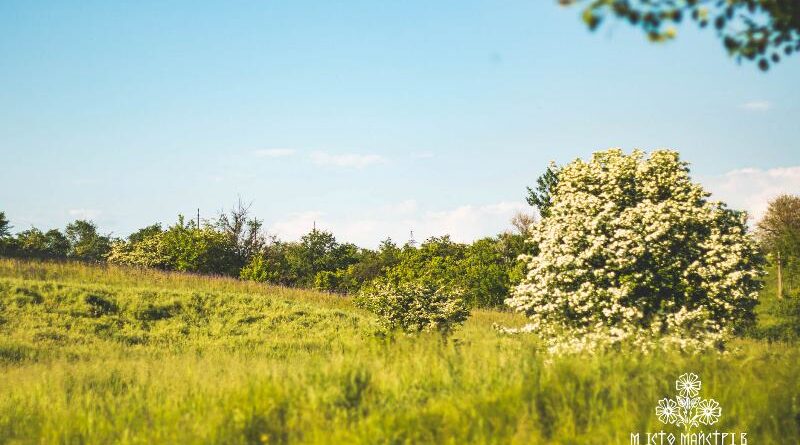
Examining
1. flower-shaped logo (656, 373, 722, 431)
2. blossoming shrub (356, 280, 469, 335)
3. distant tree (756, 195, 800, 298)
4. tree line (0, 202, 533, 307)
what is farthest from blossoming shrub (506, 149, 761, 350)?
distant tree (756, 195, 800, 298)

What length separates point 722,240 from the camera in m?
11.3

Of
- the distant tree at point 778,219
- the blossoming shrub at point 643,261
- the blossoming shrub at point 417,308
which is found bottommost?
the blossoming shrub at point 417,308

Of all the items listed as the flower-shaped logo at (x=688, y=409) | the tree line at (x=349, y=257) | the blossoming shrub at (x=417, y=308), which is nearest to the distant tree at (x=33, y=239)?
the tree line at (x=349, y=257)

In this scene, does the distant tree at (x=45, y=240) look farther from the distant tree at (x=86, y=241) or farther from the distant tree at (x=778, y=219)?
the distant tree at (x=778, y=219)

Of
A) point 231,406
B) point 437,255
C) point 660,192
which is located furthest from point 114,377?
point 437,255

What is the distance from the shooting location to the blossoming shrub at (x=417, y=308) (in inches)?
709

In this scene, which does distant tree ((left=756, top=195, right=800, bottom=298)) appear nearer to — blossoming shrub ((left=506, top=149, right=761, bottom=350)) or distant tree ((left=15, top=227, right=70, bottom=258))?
blossoming shrub ((left=506, top=149, right=761, bottom=350))

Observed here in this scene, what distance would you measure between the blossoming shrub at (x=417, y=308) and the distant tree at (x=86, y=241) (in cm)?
8067

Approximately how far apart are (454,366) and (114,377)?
25.7 ft

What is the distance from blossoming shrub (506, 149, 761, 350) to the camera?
1083 centimetres

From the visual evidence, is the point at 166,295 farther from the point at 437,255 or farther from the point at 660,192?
the point at 660,192

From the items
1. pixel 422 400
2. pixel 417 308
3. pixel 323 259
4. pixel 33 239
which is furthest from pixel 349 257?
pixel 33 239

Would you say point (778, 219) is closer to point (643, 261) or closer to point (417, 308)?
point (417, 308)

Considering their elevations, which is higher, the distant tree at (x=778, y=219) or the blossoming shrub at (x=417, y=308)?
the distant tree at (x=778, y=219)
